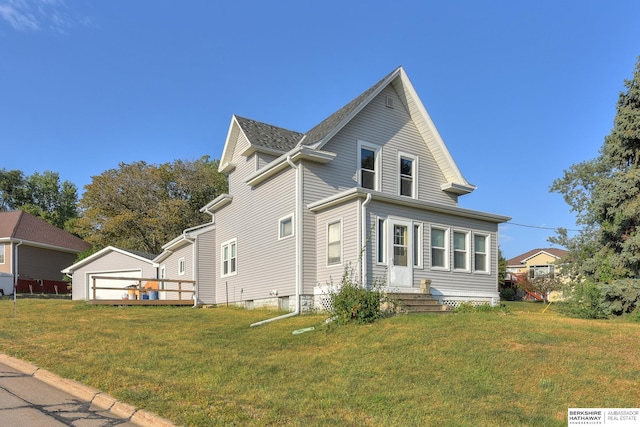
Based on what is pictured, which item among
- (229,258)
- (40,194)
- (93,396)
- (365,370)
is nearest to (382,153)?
(229,258)

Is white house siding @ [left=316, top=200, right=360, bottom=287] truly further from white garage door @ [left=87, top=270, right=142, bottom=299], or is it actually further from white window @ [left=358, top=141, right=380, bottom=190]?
white garage door @ [left=87, top=270, right=142, bottom=299]

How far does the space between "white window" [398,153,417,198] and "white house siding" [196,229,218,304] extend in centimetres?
890

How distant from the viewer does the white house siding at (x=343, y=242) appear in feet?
46.2

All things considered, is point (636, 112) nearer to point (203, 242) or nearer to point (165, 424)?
point (165, 424)

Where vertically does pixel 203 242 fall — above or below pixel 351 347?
above

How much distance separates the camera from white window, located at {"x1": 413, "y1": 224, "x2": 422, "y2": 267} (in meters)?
15.2

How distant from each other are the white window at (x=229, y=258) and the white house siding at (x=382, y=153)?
19.0 feet

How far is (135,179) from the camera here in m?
37.2

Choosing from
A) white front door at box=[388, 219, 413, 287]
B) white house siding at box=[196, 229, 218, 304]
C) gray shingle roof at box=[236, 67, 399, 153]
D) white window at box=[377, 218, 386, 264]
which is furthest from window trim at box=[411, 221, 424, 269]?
white house siding at box=[196, 229, 218, 304]

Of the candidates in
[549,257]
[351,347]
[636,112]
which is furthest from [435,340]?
[549,257]

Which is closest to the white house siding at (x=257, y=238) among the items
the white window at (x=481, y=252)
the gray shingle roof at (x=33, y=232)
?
the white window at (x=481, y=252)

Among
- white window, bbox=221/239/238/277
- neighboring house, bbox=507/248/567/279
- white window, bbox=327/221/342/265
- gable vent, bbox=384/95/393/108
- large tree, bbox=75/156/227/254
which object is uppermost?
gable vent, bbox=384/95/393/108

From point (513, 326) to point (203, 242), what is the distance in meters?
15.0

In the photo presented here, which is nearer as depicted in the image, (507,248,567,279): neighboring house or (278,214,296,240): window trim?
(278,214,296,240): window trim
